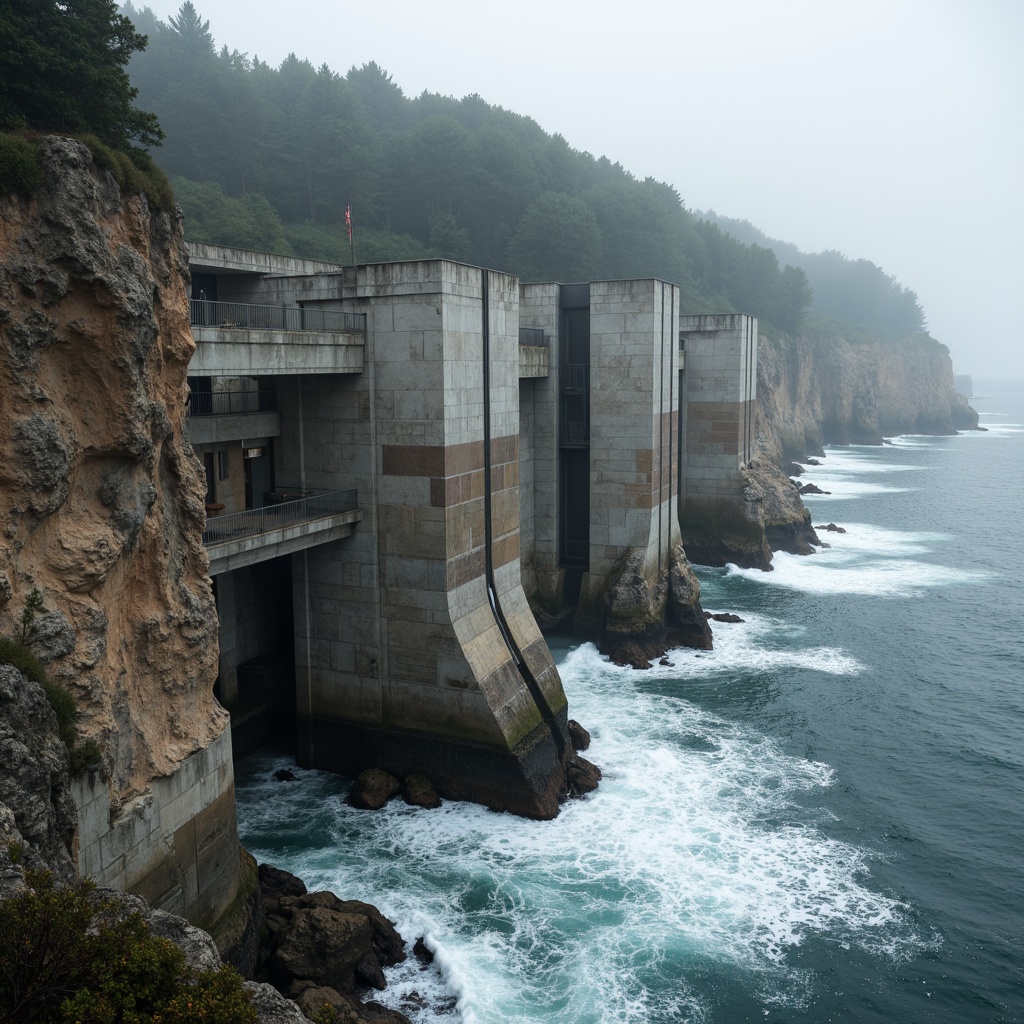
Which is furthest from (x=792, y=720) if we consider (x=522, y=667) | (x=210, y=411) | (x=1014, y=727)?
(x=210, y=411)

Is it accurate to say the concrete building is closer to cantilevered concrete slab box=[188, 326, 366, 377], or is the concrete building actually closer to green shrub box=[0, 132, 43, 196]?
cantilevered concrete slab box=[188, 326, 366, 377]

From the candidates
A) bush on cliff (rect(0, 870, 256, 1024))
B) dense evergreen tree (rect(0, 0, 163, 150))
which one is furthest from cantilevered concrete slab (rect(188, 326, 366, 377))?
bush on cliff (rect(0, 870, 256, 1024))

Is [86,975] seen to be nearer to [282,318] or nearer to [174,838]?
[174,838]

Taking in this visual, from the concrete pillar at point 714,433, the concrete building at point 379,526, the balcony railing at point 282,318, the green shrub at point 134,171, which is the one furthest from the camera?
the concrete pillar at point 714,433

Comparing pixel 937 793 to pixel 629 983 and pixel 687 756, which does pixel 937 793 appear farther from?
pixel 629 983

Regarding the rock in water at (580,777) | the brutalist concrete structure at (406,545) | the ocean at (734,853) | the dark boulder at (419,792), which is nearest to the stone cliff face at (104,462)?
the brutalist concrete structure at (406,545)

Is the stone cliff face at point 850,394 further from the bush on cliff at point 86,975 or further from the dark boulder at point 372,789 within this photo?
the bush on cliff at point 86,975
